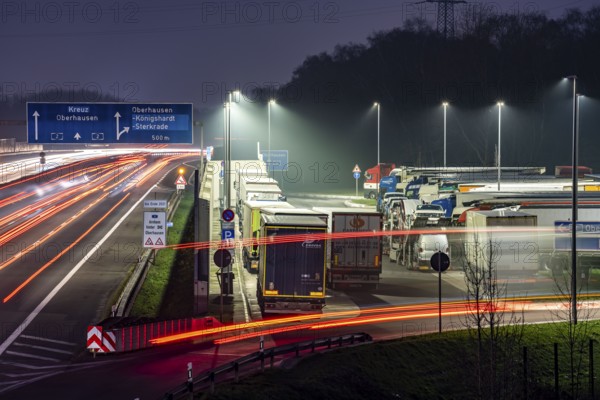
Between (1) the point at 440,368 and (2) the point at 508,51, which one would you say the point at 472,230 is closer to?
(1) the point at 440,368

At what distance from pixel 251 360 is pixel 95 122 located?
55.7 ft

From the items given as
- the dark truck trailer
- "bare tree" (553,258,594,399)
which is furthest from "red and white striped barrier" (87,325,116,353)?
"bare tree" (553,258,594,399)

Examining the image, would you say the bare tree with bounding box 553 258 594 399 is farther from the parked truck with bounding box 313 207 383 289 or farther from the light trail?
the light trail

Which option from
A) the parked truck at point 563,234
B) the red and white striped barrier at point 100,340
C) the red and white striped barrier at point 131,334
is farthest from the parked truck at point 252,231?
the red and white striped barrier at point 100,340

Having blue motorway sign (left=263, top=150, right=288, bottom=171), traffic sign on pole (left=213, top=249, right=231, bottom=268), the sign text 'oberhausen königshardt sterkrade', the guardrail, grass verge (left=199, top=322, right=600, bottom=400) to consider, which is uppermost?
blue motorway sign (left=263, top=150, right=288, bottom=171)

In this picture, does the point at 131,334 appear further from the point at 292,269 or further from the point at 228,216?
the point at 228,216

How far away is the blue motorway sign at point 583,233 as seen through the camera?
35.0 meters

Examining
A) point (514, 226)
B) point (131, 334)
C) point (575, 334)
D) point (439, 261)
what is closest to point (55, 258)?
point (131, 334)

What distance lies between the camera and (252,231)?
41.0 m

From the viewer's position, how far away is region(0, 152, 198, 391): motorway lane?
2639 centimetres

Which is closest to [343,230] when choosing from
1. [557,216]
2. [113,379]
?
[557,216]

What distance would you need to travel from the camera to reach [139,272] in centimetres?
4047

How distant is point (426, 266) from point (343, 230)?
6.98m

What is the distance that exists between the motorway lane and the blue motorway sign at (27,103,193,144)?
5966 millimetres
